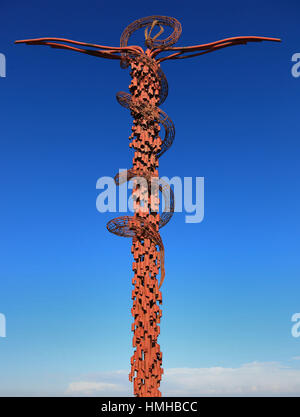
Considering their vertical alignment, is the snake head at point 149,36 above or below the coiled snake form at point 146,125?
above

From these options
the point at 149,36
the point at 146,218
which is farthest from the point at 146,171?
the point at 149,36

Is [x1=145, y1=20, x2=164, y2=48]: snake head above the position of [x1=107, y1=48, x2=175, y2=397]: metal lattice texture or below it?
above

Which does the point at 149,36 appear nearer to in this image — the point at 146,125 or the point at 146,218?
the point at 146,125

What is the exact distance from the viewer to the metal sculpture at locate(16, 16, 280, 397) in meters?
22.0

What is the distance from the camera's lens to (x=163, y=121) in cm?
2492

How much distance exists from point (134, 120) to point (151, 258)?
21.9ft

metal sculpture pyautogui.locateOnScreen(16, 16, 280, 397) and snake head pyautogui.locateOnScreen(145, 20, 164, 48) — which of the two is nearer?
metal sculpture pyautogui.locateOnScreen(16, 16, 280, 397)

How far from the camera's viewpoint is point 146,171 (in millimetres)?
23984

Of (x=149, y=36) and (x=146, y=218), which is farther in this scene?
(x=149, y=36)

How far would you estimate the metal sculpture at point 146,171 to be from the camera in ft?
72.0

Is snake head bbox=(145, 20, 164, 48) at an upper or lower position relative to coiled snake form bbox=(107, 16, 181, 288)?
upper

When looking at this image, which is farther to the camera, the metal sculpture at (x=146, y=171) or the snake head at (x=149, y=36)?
the snake head at (x=149, y=36)
